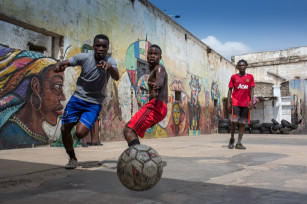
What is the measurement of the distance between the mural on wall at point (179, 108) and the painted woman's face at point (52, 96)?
6384 millimetres

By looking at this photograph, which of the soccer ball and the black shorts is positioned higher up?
the black shorts

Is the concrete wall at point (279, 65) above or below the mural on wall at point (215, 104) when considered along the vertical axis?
above

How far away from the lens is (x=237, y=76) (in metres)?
6.02

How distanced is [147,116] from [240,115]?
11.6 feet

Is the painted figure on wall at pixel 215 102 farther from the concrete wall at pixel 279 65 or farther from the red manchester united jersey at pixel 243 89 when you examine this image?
the red manchester united jersey at pixel 243 89

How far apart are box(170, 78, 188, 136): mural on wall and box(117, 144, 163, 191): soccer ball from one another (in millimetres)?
10094

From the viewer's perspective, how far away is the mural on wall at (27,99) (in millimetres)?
5486

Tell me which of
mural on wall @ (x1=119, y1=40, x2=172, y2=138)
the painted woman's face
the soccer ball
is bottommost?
the soccer ball

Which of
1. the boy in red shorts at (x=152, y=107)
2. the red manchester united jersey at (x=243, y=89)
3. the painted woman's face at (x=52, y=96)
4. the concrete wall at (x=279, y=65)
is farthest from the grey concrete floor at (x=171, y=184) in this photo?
the concrete wall at (x=279, y=65)

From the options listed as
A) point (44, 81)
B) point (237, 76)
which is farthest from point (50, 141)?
point (237, 76)

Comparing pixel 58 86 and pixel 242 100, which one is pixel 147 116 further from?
pixel 58 86

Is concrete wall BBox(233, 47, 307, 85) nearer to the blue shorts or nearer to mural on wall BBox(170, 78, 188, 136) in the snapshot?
mural on wall BBox(170, 78, 188, 136)

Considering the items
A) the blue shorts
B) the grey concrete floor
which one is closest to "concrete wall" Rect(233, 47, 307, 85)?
the grey concrete floor

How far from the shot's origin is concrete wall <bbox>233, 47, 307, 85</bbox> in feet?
85.9
